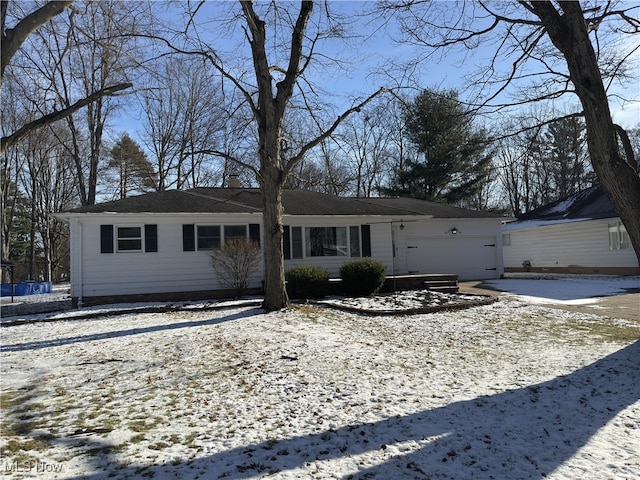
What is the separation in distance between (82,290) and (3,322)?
2.62 meters

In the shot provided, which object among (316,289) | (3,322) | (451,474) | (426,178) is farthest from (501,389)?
(426,178)

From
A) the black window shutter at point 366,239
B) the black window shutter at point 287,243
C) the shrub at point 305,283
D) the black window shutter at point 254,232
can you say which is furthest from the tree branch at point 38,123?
the black window shutter at point 366,239

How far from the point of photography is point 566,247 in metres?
22.1

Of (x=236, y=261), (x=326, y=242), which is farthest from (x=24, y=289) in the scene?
(x=326, y=242)

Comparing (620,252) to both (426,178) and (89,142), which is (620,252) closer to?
(426,178)

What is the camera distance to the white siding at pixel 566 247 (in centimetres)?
1972

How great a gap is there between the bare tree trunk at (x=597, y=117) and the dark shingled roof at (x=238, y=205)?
8.06m

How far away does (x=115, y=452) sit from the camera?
3359 mm

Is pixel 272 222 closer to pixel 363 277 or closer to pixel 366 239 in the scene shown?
pixel 363 277

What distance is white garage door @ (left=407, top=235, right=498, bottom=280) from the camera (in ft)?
60.1

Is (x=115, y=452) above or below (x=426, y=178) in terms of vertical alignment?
below

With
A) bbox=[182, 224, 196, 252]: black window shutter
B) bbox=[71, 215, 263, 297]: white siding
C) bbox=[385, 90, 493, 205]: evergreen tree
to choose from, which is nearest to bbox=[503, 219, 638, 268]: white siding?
bbox=[385, 90, 493, 205]: evergreen tree

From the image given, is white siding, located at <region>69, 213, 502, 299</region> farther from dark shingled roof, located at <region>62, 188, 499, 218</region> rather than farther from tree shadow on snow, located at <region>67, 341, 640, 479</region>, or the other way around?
tree shadow on snow, located at <region>67, 341, 640, 479</region>

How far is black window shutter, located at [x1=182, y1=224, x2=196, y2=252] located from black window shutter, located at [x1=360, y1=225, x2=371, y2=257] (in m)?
6.03
